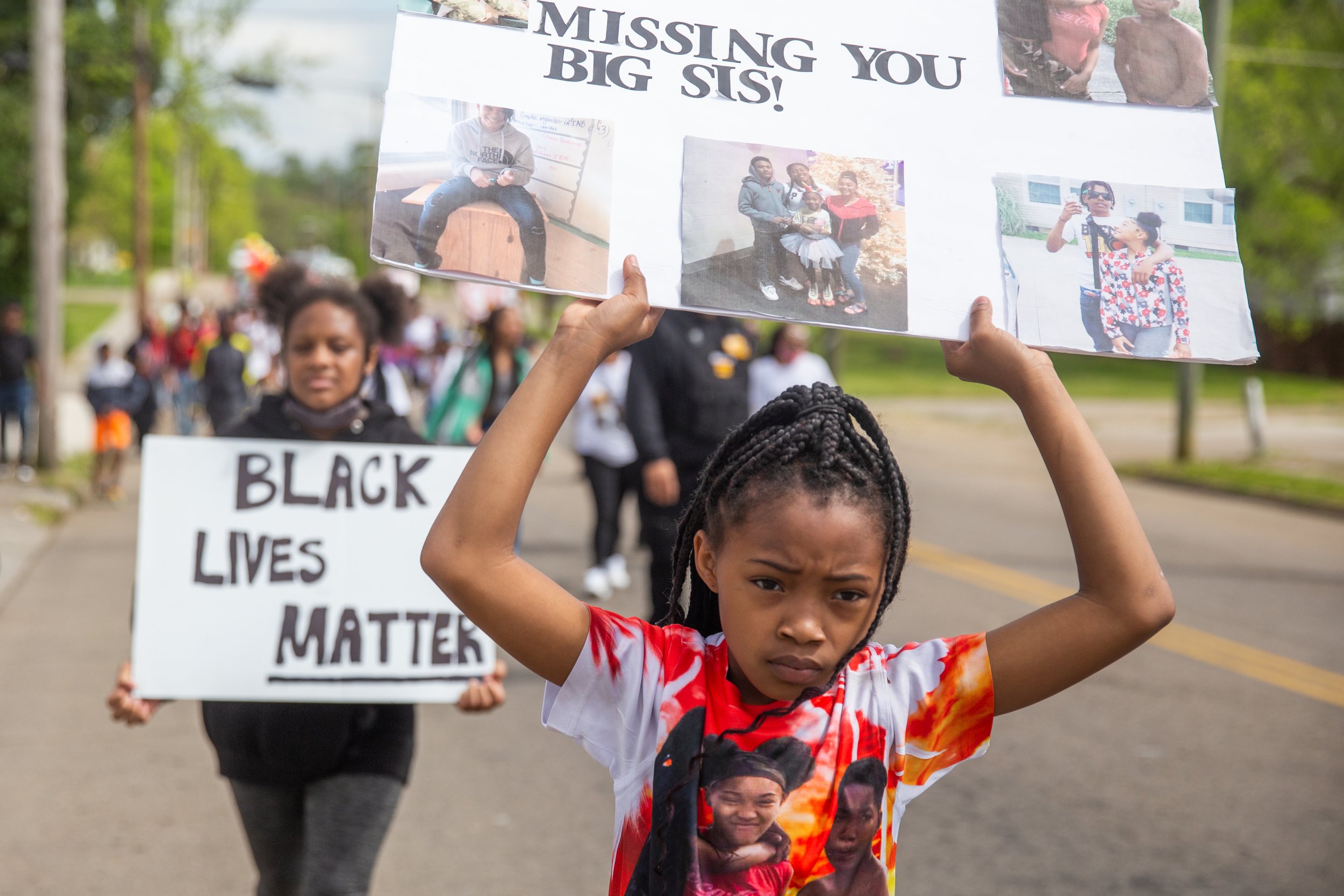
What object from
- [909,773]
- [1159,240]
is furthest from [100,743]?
[1159,240]

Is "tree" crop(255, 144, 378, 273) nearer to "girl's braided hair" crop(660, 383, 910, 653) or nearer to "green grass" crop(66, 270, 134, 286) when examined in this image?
"green grass" crop(66, 270, 134, 286)

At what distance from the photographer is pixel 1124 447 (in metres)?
21.0

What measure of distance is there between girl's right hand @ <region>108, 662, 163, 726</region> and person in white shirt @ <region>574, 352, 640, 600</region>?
5.17 meters

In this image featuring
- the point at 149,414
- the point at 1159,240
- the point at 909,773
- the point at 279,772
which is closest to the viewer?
the point at 1159,240

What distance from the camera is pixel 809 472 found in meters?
1.90

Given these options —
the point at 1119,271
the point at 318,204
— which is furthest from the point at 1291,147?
the point at 318,204

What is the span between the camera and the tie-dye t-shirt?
75.5 inches

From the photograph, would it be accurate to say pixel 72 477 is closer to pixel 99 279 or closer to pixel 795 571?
pixel 795 571

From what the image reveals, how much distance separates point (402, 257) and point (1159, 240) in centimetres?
99

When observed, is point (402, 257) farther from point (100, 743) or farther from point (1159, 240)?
point (100, 743)

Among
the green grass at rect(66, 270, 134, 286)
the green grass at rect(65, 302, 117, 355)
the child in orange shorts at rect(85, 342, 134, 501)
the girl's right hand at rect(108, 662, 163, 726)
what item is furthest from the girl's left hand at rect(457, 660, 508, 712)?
the green grass at rect(66, 270, 134, 286)


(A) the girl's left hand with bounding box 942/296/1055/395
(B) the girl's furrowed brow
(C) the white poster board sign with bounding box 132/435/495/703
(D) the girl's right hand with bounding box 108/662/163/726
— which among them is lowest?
(D) the girl's right hand with bounding box 108/662/163/726

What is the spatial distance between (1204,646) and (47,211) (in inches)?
521

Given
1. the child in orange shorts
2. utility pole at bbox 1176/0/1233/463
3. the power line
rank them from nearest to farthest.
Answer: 1. the child in orange shorts
2. utility pole at bbox 1176/0/1233/463
3. the power line
